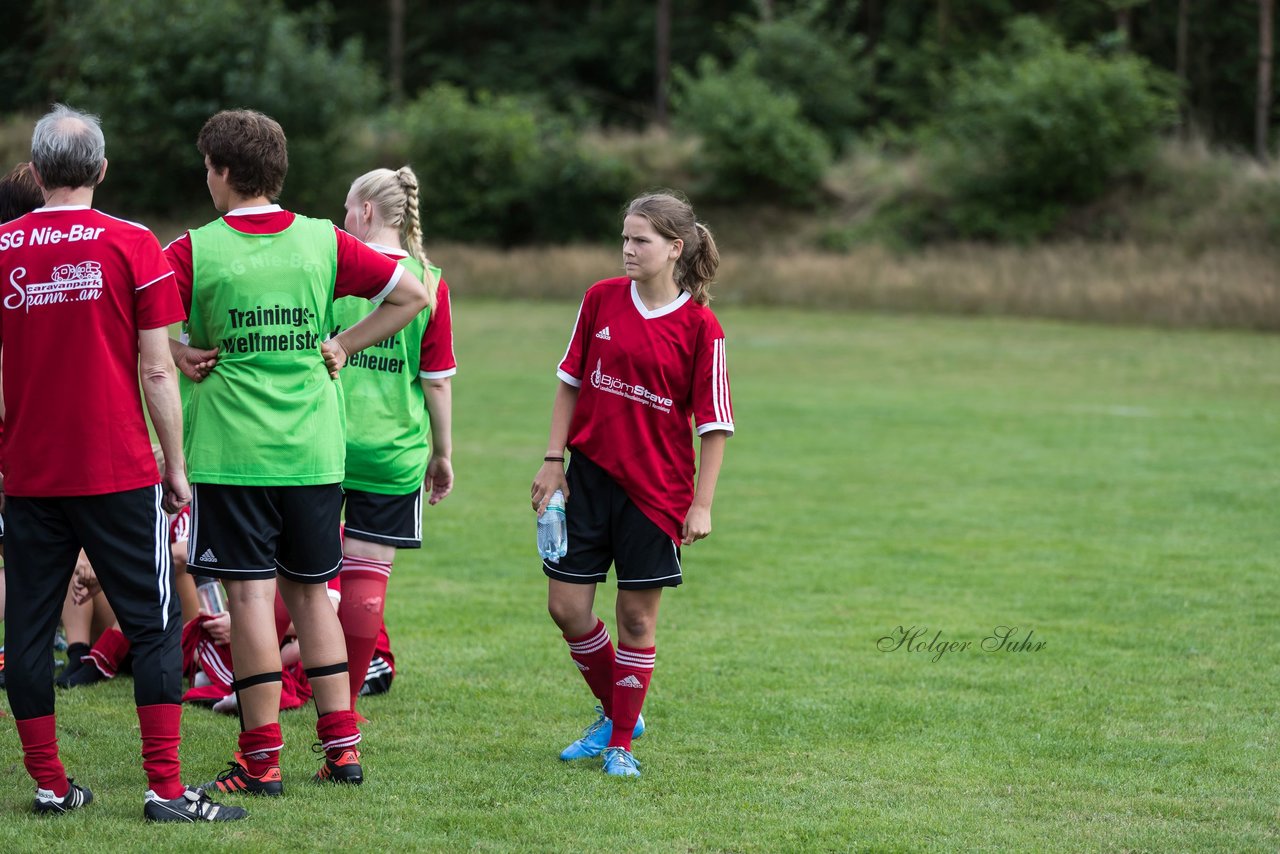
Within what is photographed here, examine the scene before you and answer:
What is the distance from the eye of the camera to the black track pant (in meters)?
4.04

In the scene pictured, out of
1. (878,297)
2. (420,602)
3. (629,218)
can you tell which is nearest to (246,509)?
(629,218)

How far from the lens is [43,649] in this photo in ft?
13.6

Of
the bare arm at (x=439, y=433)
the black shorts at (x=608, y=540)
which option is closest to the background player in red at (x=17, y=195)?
the bare arm at (x=439, y=433)

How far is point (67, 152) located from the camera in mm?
3967

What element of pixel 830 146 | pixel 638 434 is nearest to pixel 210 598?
pixel 638 434

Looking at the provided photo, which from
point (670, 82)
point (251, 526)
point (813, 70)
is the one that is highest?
point (813, 70)

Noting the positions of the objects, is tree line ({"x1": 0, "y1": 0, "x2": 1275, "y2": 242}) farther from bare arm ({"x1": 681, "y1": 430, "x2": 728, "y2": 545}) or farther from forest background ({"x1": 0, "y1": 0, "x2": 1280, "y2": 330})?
bare arm ({"x1": 681, "y1": 430, "x2": 728, "y2": 545})

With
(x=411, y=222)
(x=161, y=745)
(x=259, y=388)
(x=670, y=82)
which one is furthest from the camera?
(x=670, y=82)

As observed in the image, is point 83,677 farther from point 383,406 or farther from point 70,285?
point 70,285

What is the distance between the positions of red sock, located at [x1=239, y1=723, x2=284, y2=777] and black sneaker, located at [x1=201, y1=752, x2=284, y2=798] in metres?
0.02

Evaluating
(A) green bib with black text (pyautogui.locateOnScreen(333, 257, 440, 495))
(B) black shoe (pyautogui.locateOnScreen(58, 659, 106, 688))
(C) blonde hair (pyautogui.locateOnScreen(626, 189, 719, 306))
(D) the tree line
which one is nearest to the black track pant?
(A) green bib with black text (pyautogui.locateOnScreen(333, 257, 440, 495))

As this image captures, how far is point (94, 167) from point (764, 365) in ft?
58.0

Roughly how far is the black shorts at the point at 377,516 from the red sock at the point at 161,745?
4.01 feet

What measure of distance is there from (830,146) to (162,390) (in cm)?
4152
